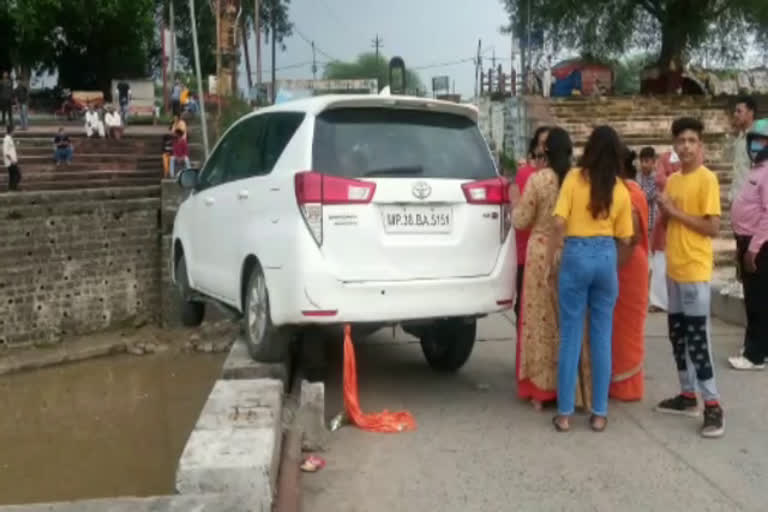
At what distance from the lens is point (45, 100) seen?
131 ft

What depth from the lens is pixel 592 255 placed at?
5.01 m

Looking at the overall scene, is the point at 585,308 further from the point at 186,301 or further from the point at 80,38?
the point at 80,38

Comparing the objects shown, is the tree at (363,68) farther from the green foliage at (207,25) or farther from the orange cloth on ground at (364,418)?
the orange cloth on ground at (364,418)

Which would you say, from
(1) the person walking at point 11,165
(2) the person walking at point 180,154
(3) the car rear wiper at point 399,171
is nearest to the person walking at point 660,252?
(3) the car rear wiper at point 399,171

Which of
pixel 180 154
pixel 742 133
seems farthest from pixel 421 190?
pixel 180 154

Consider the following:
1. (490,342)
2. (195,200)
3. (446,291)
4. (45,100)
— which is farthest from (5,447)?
(45,100)

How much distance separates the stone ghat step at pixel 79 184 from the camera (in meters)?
19.2

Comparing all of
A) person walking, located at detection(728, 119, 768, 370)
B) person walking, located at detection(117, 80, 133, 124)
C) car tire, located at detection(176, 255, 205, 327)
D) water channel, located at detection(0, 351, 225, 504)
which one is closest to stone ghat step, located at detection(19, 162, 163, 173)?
water channel, located at detection(0, 351, 225, 504)

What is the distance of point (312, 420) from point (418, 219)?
1.41 meters

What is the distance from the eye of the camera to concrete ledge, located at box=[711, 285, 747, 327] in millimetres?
8498

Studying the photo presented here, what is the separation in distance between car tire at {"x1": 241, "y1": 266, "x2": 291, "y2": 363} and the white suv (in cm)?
1

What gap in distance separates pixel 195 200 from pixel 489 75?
35559 millimetres

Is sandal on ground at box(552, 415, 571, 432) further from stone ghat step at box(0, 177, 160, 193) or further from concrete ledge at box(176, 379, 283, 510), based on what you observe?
stone ghat step at box(0, 177, 160, 193)

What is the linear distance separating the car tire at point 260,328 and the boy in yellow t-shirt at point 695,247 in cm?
252
